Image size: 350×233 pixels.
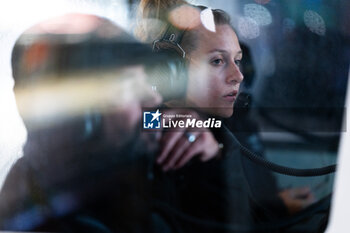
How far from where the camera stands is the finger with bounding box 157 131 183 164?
105 cm

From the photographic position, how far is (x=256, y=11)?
3.20 ft

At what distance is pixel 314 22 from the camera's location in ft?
3.28

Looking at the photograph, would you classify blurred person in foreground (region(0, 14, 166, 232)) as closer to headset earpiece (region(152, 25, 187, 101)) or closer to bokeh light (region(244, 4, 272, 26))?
headset earpiece (region(152, 25, 187, 101))

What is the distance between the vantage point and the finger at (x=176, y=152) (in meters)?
1.06

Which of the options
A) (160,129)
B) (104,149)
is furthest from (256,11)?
(104,149)

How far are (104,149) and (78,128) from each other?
0.43 feet

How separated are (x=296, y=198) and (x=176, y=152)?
0.54 meters

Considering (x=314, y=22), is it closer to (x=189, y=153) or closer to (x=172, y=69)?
(x=172, y=69)

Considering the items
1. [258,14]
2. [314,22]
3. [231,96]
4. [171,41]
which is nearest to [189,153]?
[231,96]

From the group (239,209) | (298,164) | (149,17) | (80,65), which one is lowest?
(239,209)

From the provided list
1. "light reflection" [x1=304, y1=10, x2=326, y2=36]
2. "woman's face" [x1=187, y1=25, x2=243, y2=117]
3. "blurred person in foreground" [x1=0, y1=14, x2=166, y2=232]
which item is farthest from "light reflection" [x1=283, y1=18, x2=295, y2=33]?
"blurred person in foreground" [x1=0, y1=14, x2=166, y2=232]

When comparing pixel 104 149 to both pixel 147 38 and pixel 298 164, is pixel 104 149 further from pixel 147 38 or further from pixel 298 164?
pixel 298 164

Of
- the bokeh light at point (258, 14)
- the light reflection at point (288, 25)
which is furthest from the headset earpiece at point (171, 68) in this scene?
the light reflection at point (288, 25)

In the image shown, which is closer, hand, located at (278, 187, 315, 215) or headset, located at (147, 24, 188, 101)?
headset, located at (147, 24, 188, 101)
